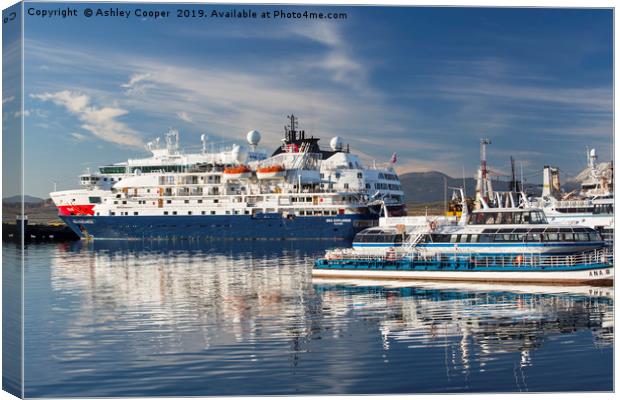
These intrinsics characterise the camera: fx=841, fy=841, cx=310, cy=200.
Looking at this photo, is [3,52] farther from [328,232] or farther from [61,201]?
[61,201]

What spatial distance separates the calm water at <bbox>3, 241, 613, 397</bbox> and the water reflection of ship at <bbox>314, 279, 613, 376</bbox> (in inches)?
2.3

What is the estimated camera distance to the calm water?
1634 centimetres

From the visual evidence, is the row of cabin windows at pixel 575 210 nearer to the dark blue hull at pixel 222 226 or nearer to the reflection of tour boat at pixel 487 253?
the reflection of tour boat at pixel 487 253

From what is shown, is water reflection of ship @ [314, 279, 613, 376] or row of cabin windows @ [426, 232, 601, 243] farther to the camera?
row of cabin windows @ [426, 232, 601, 243]

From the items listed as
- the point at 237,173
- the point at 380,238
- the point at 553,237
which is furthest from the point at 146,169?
the point at 553,237

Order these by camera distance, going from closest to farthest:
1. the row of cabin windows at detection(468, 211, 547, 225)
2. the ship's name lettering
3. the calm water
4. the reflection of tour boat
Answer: the calm water → the reflection of tour boat → the row of cabin windows at detection(468, 211, 547, 225) → the ship's name lettering

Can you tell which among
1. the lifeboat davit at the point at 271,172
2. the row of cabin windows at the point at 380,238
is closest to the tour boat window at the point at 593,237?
the row of cabin windows at the point at 380,238

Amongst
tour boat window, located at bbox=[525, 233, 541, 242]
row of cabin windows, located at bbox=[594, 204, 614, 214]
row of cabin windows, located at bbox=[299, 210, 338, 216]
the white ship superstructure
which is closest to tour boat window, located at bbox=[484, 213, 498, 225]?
tour boat window, located at bbox=[525, 233, 541, 242]

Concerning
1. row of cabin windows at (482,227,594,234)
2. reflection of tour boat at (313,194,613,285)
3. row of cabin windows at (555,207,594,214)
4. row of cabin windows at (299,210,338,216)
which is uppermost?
row of cabin windows at (299,210,338,216)

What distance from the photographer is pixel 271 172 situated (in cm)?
7838

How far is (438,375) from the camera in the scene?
16.8m

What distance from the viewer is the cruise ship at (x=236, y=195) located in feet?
245

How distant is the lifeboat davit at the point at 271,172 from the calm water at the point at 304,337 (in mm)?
40770

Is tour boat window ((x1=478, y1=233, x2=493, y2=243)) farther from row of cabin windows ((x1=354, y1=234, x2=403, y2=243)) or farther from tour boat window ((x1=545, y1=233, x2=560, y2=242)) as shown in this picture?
row of cabin windows ((x1=354, y1=234, x2=403, y2=243))
